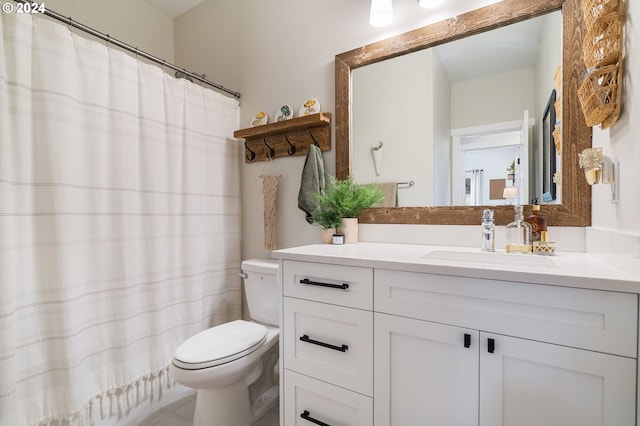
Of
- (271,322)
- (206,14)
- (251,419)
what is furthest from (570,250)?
(206,14)

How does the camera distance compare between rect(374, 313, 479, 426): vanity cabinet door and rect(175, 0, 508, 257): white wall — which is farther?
rect(175, 0, 508, 257): white wall

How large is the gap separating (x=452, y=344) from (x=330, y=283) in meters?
0.44

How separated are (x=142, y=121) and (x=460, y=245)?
1.75m

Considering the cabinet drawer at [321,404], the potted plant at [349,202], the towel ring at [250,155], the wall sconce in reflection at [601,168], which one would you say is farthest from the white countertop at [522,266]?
the towel ring at [250,155]

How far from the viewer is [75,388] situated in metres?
1.26

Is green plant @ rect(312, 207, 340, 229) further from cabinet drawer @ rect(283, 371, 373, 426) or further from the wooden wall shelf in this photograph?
cabinet drawer @ rect(283, 371, 373, 426)

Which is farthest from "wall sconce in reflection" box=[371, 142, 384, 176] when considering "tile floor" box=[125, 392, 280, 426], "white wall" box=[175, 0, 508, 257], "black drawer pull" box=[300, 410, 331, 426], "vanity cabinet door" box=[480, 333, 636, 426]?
"tile floor" box=[125, 392, 280, 426]

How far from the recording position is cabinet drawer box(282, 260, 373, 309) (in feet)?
3.34

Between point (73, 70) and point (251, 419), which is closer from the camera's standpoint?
point (73, 70)

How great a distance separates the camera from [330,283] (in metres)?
1.09

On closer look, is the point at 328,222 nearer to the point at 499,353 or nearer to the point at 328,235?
the point at 328,235

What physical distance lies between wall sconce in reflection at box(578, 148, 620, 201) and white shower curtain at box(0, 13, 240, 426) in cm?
185

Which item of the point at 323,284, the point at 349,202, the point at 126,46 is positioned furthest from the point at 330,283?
the point at 126,46

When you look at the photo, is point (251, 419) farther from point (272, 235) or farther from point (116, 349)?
point (272, 235)
